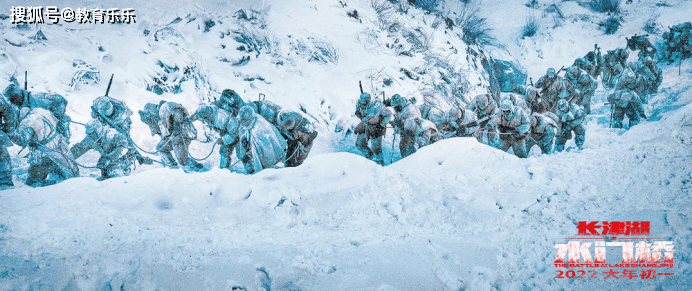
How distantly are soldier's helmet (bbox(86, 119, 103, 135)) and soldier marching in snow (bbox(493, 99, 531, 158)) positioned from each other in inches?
252

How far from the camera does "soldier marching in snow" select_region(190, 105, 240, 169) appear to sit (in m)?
5.13

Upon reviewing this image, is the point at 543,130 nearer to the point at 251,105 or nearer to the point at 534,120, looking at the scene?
the point at 534,120

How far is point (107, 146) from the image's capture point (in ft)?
19.0

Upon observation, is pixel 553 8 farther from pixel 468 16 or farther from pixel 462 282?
pixel 462 282

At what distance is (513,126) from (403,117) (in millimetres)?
1815

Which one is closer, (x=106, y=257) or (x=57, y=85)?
(x=106, y=257)

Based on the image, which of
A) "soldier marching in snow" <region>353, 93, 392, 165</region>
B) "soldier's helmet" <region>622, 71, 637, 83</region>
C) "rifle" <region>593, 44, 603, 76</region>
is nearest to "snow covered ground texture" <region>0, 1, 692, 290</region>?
"soldier marching in snow" <region>353, 93, 392, 165</region>

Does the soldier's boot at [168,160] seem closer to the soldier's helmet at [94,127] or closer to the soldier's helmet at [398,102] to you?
the soldier's helmet at [94,127]

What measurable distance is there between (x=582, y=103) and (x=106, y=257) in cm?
1148

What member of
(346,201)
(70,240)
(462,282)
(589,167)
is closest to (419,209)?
(346,201)

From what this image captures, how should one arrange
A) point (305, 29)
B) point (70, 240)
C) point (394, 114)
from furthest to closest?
point (305, 29) → point (394, 114) → point (70, 240)

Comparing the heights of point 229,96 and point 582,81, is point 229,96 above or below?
above

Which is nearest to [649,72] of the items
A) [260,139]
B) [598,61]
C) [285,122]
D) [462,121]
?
[598,61]

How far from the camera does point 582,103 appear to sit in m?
10.3
